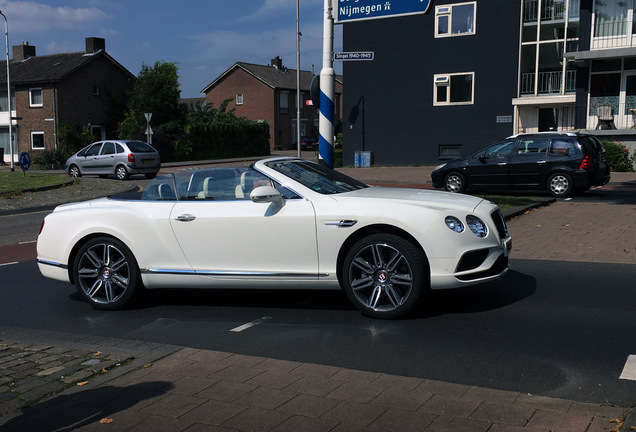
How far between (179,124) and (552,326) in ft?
146

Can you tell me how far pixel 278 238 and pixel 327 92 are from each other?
4.69 m

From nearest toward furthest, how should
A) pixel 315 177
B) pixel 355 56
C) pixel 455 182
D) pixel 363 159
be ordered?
1. pixel 315 177
2. pixel 355 56
3. pixel 455 182
4. pixel 363 159

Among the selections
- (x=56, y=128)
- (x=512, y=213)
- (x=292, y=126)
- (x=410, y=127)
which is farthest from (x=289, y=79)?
(x=512, y=213)

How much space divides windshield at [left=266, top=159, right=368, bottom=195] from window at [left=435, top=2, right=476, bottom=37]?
27735 mm

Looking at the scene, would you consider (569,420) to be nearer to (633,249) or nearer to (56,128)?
(633,249)

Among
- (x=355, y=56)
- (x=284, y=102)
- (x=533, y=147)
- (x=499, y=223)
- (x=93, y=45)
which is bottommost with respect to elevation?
(x=499, y=223)

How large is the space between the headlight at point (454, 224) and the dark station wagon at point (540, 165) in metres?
11.6

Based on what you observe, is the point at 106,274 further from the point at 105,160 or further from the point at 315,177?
the point at 105,160

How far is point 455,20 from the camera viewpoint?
3297 centimetres

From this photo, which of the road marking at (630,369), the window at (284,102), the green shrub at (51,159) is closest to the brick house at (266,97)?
the window at (284,102)

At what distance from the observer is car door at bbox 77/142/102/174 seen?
1095 inches

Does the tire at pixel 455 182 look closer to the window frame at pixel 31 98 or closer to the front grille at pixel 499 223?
the front grille at pixel 499 223

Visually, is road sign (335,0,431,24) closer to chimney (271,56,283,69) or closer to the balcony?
the balcony

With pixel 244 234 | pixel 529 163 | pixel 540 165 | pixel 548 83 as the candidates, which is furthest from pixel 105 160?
pixel 244 234
